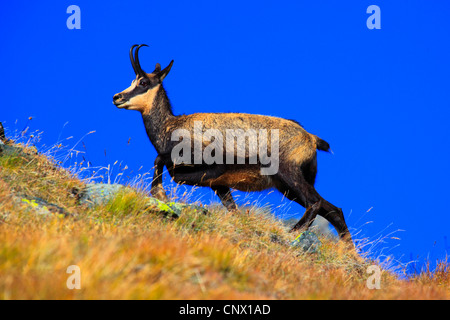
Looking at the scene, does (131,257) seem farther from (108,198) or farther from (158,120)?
(158,120)

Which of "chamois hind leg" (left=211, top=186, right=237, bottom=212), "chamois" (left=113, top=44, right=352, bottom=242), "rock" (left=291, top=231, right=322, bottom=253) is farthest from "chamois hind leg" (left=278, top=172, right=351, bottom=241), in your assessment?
"chamois hind leg" (left=211, top=186, right=237, bottom=212)

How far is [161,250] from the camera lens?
4.34 metres

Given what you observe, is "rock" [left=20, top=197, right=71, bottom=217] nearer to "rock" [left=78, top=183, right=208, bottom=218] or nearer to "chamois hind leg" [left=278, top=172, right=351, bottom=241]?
"rock" [left=78, top=183, right=208, bottom=218]

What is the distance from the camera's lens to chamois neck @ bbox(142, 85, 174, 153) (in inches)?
365

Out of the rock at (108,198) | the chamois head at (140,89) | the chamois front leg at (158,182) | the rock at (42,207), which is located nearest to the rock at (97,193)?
the rock at (108,198)

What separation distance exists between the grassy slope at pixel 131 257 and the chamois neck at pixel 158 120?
209 cm

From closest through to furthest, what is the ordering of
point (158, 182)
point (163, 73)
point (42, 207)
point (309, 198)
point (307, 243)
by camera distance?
point (42, 207) < point (307, 243) < point (158, 182) < point (309, 198) < point (163, 73)

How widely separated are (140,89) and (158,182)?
2.04m

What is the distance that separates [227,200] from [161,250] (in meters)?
4.87

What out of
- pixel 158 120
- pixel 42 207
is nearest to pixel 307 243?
pixel 158 120

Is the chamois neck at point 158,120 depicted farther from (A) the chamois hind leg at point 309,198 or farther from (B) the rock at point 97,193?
(A) the chamois hind leg at point 309,198

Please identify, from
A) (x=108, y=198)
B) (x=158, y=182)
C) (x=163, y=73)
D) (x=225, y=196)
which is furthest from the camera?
(x=163, y=73)

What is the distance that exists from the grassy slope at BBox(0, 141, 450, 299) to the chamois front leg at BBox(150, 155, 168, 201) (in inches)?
38.4

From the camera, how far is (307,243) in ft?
25.0
